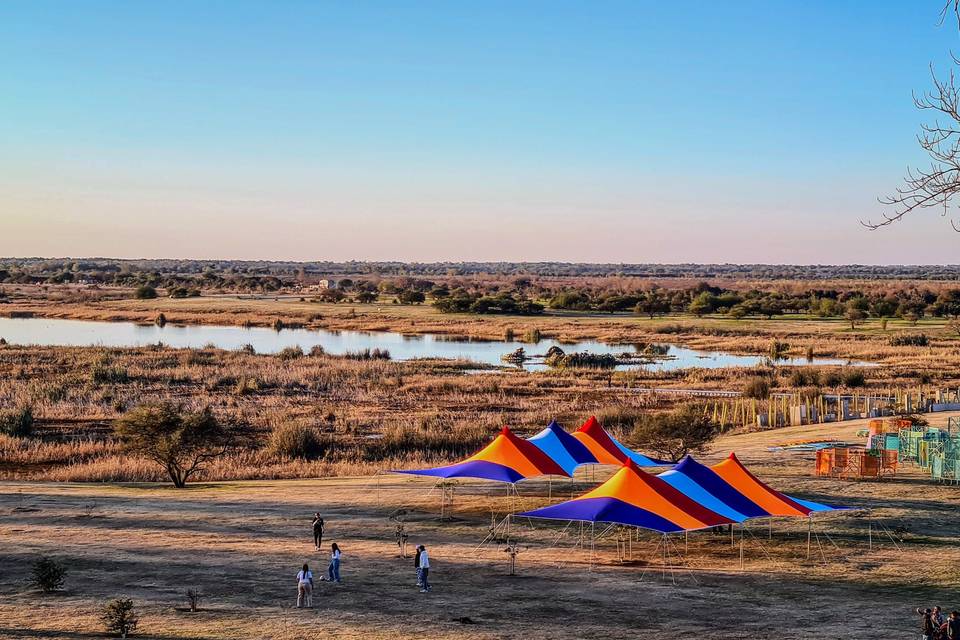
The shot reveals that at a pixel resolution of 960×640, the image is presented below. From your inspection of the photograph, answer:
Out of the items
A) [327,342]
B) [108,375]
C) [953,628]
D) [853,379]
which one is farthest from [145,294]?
[953,628]

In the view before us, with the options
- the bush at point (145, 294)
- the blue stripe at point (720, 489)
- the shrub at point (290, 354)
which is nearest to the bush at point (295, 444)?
the blue stripe at point (720, 489)

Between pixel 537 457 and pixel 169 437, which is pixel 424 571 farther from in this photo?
pixel 169 437

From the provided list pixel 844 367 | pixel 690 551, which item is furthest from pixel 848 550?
pixel 844 367

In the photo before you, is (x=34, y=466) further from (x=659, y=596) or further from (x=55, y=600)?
(x=659, y=596)

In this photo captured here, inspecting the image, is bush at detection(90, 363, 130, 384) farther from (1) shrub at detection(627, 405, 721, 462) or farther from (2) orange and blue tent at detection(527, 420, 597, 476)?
(2) orange and blue tent at detection(527, 420, 597, 476)

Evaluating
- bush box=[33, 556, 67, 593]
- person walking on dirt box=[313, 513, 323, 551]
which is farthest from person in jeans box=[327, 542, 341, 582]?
bush box=[33, 556, 67, 593]
